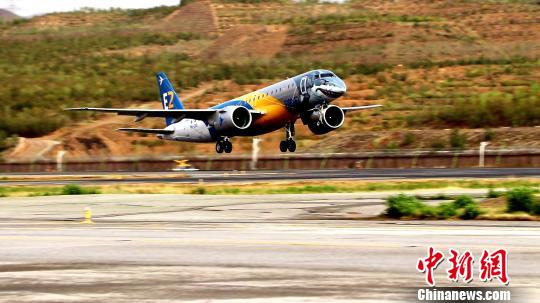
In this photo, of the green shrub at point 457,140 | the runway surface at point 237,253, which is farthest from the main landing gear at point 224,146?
→ the runway surface at point 237,253

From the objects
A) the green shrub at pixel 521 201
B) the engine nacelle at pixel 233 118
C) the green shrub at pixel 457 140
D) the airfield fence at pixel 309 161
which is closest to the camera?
the green shrub at pixel 521 201

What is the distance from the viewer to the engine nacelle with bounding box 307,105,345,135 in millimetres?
53312

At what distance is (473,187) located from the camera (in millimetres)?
38656

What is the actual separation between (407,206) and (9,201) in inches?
657

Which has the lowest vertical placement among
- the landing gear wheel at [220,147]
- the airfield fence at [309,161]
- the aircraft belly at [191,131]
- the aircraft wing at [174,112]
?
the airfield fence at [309,161]

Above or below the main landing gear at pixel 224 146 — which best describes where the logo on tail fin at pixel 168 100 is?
above

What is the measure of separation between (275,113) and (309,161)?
1011 centimetres

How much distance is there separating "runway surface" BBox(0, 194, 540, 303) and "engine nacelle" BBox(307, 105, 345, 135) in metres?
23.6

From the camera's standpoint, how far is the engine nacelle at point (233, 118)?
56.9 m

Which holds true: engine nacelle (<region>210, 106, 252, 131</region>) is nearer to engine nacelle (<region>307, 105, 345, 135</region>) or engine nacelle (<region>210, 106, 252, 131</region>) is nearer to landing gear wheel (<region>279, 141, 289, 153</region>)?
landing gear wheel (<region>279, 141, 289, 153</region>)

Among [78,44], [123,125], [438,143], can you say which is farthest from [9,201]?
[78,44]

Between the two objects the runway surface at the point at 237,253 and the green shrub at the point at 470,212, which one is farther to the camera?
the green shrub at the point at 470,212

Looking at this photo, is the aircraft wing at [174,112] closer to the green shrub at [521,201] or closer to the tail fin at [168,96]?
the tail fin at [168,96]

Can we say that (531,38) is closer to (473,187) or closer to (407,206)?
(473,187)
